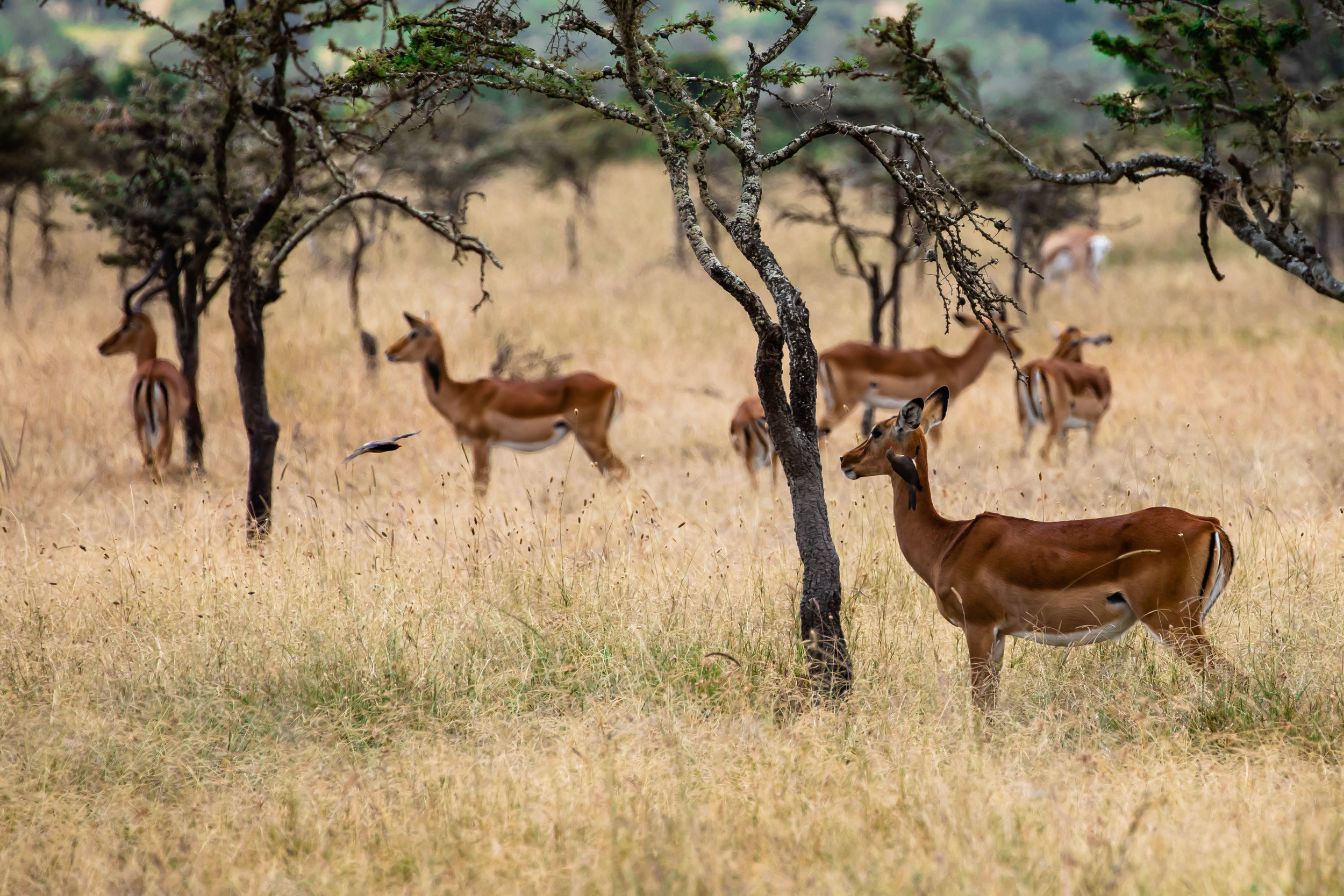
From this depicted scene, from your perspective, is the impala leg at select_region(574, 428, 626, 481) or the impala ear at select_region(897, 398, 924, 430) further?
the impala leg at select_region(574, 428, 626, 481)

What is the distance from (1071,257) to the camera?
20000 mm

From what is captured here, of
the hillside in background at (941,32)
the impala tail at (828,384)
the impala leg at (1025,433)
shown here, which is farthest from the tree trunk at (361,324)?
the hillside in background at (941,32)

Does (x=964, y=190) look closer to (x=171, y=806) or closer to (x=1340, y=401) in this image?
(x=1340, y=401)

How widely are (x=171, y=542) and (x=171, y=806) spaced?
280 cm

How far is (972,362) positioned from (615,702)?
6.94m

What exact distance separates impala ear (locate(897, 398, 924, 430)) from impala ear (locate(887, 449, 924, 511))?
154mm

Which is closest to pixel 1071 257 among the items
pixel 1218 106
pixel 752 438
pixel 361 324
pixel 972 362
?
pixel 972 362

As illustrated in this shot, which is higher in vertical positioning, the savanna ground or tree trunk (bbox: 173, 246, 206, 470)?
tree trunk (bbox: 173, 246, 206, 470)

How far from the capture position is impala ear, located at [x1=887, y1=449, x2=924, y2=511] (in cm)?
436

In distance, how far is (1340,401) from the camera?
10.3 m

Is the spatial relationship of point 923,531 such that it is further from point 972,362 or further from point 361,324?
point 361,324

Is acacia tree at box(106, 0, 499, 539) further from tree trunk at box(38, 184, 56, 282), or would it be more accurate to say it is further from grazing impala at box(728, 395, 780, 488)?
tree trunk at box(38, 184, 56, 282)

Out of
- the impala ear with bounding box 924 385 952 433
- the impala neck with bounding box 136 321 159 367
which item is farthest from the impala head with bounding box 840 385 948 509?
the impala neck with bounding box 136 321 159 367

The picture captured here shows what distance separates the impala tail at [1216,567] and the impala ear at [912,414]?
111 centimetres
